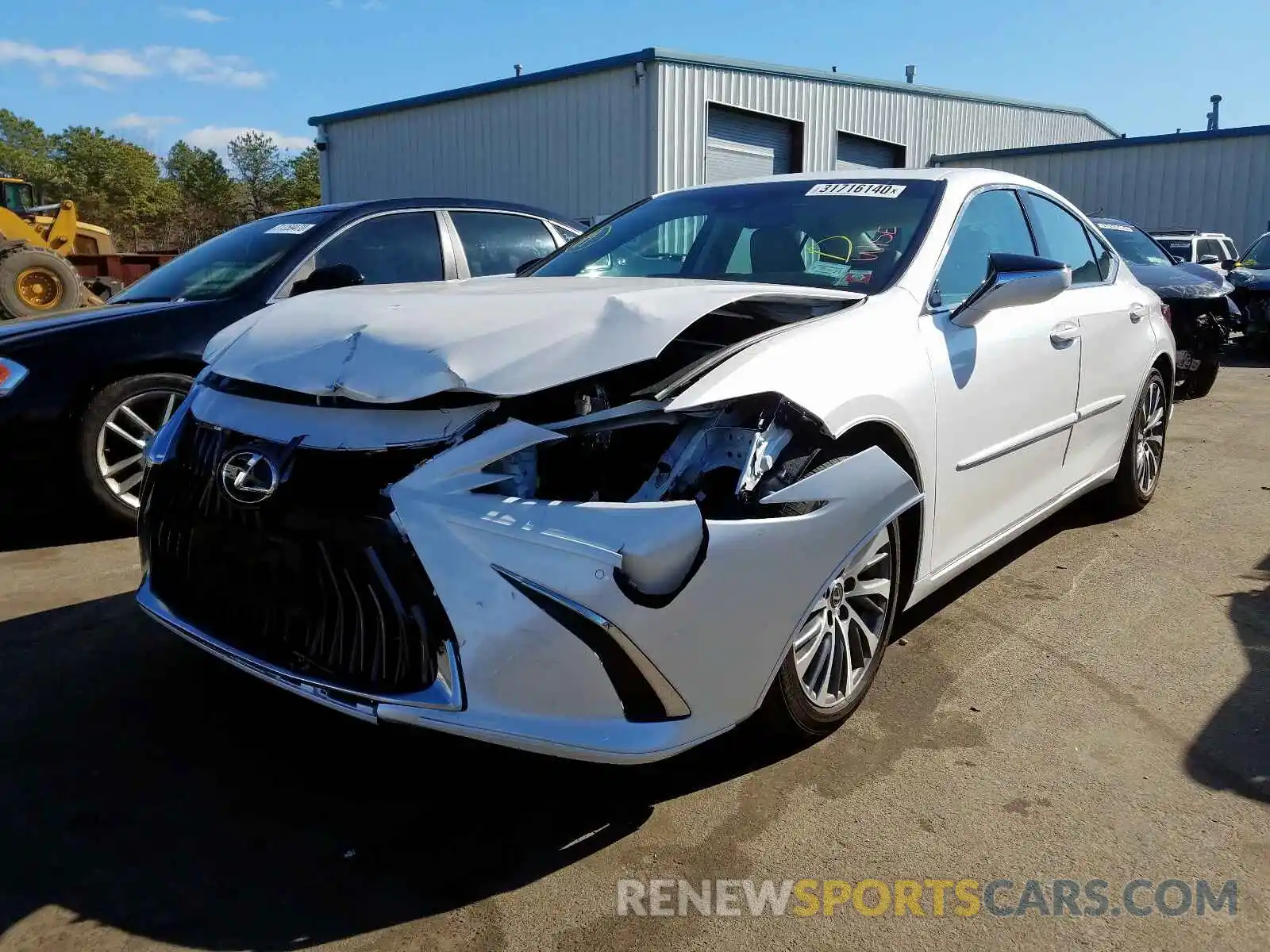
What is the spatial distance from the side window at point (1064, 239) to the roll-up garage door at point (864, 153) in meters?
Result: 17.6

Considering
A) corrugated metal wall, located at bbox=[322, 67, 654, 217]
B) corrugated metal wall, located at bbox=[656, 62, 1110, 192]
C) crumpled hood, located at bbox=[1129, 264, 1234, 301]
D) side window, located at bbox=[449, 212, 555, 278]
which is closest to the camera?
side window, located at bbox=[449, 212, 555, 278]

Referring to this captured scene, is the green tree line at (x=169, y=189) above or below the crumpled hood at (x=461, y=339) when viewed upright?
above

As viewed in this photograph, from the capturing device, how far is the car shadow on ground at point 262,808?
6.88 ft

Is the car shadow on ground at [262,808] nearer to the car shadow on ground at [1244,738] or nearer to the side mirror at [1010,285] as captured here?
the car shadow on ground at [1244,738]

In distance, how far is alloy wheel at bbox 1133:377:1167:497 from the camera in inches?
192

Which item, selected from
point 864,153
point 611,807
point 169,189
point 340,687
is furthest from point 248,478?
point 169,189

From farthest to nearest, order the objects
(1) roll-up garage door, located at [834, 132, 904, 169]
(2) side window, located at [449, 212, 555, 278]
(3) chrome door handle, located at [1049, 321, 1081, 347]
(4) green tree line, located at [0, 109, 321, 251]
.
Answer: (4) green tree line, located at [0, 109, 321, 251] → (1) roll-up garage door, located at [834, 132, 904, 169] → (2) side window, located at [449, 212, 555, 278] → (3) chrome door handle, located at [1049, 321, 1081, 347]

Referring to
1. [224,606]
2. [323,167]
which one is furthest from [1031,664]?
[323,167]

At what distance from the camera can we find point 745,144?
1961 centimetres

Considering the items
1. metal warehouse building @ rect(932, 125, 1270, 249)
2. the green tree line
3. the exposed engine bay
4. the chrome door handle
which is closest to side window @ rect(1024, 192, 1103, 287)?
the chrome door handle

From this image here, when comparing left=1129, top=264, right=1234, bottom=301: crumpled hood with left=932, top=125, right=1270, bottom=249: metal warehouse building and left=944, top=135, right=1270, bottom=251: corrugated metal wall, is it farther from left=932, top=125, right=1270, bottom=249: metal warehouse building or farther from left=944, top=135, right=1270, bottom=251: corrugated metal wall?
left=932, top=125, right=1270, bottom=249: metal warehouse building

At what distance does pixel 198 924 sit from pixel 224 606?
749 millimetres

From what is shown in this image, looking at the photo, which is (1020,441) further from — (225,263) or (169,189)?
(169,189)

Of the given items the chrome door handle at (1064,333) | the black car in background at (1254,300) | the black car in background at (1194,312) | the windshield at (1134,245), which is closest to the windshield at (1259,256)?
the black car in background at (1254,300)
